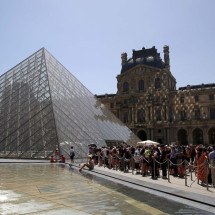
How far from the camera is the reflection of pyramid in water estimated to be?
65.0 feet

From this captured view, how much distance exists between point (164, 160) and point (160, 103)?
50343 mm

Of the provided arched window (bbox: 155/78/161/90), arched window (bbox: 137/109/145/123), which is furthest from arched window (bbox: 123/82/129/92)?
arched window (bbox: 155/78/161/90)

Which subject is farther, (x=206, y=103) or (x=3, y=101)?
(x=206, y=103)

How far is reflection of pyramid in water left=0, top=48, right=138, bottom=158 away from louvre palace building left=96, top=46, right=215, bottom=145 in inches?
1248

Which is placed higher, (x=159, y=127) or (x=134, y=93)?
(x=134, y=93)

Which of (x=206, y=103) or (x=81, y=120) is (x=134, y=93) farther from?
(x=81, y=120)

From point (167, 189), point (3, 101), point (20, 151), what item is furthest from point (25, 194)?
point (3, 101)

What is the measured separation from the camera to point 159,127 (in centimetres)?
6041

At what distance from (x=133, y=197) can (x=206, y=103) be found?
2128 inches

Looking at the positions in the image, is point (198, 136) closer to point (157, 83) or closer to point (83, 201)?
point (157, 83)

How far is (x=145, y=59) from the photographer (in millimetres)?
65562

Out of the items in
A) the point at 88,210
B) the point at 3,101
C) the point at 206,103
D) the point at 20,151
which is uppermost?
the point at 206,103

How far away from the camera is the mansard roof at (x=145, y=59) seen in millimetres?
64688

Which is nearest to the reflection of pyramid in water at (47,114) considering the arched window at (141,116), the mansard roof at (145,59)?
the arched window at (141,116)
